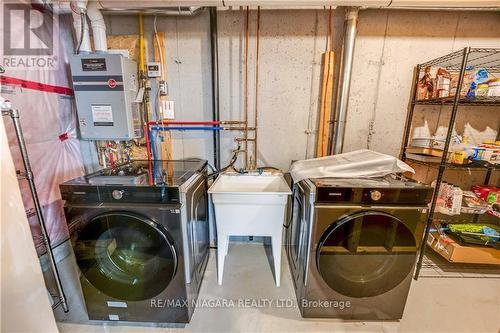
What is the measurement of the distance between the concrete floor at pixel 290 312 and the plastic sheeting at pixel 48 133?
55 cm

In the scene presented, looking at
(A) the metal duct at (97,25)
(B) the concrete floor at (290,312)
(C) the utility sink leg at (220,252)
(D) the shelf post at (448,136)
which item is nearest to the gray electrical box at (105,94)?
(A) the metal duct at (97,25)

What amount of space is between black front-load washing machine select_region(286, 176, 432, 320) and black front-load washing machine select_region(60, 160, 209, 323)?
29.3 inches

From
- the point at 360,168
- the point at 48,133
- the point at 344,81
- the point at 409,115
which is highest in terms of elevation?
the point at 344,81

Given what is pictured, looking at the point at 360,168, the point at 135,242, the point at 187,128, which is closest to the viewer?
the point at 135,242

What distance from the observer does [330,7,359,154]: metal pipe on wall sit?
5.37 feet

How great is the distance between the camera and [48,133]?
167 cm

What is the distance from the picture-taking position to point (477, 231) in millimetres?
1844

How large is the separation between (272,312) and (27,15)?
2731 mm

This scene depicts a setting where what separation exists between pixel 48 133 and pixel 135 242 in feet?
4.16

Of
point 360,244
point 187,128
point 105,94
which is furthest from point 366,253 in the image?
point 105,94

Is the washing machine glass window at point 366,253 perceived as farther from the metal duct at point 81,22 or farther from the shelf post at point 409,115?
the metal duct at point 81,22

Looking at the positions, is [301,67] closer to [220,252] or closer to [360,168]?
[360,168]

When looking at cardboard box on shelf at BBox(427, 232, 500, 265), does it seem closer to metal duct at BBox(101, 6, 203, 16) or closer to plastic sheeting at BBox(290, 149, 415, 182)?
plastic sheeting at BBox(290, 149, 415, 182)

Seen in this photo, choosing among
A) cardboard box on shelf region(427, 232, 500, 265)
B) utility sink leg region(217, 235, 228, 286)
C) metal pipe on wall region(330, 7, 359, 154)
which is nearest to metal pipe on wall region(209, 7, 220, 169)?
utility sink leg region(217, 235, 228, 286)
